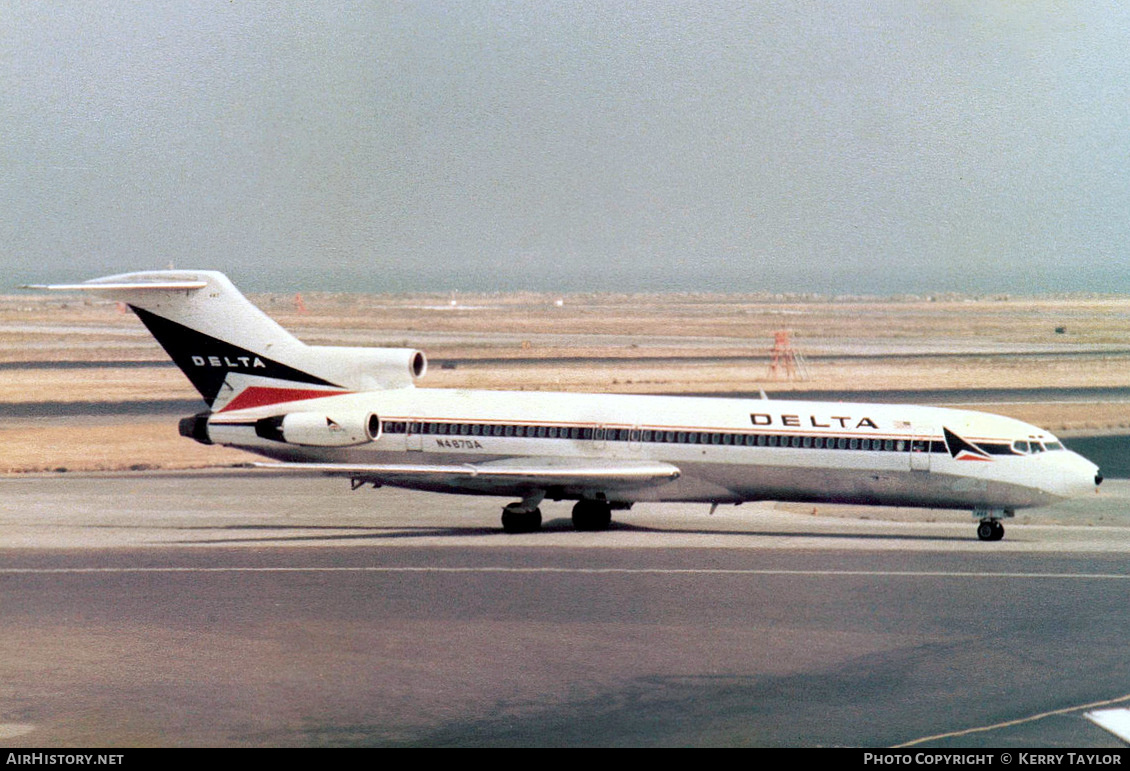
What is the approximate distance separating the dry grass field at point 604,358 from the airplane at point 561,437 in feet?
45.9

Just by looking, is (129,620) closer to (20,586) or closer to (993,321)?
(20,586)

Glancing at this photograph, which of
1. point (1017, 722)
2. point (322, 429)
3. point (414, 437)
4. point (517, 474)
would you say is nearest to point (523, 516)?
point (517, 474)

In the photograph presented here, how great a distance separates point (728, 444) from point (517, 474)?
17.1 feet

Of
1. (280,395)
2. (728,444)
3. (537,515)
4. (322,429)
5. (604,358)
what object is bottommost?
(537,515)

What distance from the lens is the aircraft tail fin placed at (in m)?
36.2

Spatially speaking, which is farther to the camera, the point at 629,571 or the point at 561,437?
the point at 561,437

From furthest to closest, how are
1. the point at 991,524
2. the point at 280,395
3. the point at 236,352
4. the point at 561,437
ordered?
the point at 236,352
the point at 280,395
the point at 561,437
the point at 991,524

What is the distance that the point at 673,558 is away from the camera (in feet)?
98.1

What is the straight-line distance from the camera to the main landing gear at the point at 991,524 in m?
32.3

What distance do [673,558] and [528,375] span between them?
5174 centimetres

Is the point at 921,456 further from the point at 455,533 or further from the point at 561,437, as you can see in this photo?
the point at 455,533

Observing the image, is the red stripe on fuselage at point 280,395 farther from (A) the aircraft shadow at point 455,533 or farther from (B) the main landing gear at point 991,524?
(B) the main landing gear at point 991,524

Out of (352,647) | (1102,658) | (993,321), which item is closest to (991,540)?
(1102,658)

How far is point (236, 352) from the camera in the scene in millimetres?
36469
